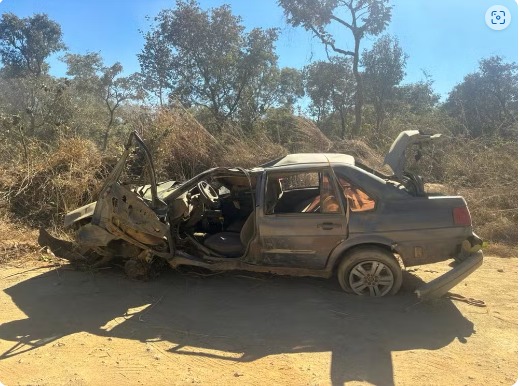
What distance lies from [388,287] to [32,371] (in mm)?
→ 3569

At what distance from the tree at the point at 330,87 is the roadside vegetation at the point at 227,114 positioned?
0.05 metres

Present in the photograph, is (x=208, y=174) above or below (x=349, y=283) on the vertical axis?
above

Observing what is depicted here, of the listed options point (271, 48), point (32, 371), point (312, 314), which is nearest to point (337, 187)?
point (312, 314)

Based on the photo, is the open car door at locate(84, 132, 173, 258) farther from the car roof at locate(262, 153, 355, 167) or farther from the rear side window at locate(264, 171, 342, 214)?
the car roof at locate(262, 153, 355, 167)

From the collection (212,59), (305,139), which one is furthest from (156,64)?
(305,139)

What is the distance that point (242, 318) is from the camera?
4.51 meters

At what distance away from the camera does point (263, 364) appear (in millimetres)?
3627

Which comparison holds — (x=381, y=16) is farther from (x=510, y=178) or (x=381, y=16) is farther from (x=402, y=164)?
(x=402, y=164)

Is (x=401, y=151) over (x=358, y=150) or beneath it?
beneath

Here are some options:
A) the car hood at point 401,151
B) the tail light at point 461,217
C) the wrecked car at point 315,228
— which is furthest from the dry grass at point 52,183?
the tail light at point 461,217

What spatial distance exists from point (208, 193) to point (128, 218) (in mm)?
1169

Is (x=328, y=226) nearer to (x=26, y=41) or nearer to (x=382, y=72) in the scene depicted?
(x=382, y=72)

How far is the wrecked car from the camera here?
4.76 metres

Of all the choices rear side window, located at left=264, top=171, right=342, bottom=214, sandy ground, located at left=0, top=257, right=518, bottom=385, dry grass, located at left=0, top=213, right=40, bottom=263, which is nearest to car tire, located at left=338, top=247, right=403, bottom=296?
sandy ground, located at left=0, top=257, right=518, bottom=385
